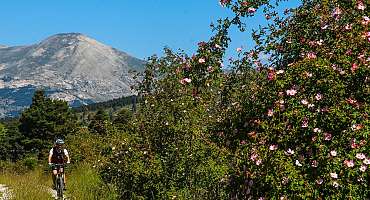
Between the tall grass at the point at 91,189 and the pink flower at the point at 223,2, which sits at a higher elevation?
the pink flower at the point at 223,2

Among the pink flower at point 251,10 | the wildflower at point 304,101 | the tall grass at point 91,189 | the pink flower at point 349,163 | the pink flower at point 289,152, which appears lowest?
the tall grass at point 91,189

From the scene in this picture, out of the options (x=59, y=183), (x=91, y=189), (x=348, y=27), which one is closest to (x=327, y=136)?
(x=348, y=27)

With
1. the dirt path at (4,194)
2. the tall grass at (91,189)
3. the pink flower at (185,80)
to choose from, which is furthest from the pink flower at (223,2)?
the dirt path at (4,194)

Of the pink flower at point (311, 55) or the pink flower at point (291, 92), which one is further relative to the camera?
the pink flower at point (311, 55)

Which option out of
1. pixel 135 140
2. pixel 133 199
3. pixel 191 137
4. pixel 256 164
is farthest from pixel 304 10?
pixel 133 199

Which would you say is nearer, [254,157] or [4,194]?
[254,157]

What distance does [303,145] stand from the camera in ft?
20.1

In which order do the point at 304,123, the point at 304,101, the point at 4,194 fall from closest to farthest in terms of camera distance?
the point at 304,123
the point at 304,101
the point at 4,194

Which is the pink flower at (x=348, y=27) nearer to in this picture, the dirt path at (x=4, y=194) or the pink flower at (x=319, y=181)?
the pink flower at (x=319, y=181)

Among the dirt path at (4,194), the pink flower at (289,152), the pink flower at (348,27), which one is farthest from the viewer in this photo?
the dirt path at (4,194)

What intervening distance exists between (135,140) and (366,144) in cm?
564

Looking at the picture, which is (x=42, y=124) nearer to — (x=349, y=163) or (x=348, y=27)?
(x=348, y=27)

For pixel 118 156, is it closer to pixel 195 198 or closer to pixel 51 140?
pixel 195 198

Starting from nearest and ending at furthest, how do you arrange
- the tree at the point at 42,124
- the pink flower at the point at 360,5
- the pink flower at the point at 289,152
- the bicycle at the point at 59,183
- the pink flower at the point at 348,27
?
1. the pink flower at the point at 289,152
2. the pink flower at the point at 348,27
3. the pink flower at the point at 360,5
4. the bicycle at the point at 59,183
5. the tree at the point at 42,124
